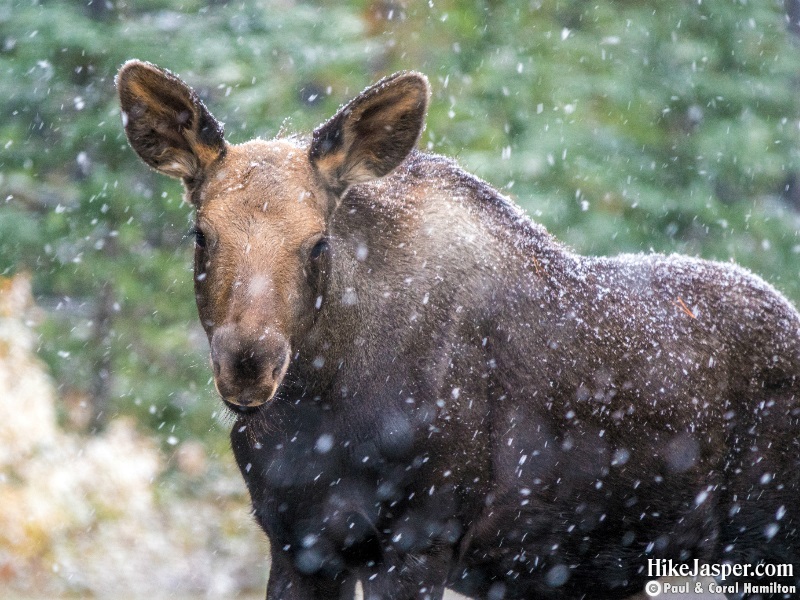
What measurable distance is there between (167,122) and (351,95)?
7361 mm

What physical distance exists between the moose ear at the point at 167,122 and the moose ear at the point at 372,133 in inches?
17.3

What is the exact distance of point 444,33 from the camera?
11.8 metres

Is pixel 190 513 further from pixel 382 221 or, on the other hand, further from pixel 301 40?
pixel 382 221

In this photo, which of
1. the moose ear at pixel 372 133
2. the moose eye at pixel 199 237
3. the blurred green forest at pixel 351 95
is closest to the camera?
A: the moose eye at pixel 199 237

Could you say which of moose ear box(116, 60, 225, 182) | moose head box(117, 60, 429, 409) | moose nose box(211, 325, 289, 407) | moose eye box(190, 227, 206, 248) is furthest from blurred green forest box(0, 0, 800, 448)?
moose nose box(211, 325, 289, 407)

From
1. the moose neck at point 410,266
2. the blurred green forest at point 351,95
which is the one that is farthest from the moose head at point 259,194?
the blurred green forest at point 351,95

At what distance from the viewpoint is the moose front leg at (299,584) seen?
438 cm

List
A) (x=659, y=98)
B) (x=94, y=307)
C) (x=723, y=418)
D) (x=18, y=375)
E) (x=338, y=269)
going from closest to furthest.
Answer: (x=338, y=269)
(x=723, y=418)
(x=18, y=375)
(x=94, y=307)
(x=659, y=98)

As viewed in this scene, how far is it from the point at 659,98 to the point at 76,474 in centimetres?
767

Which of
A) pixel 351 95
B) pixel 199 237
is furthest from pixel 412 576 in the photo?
pixel 351 95

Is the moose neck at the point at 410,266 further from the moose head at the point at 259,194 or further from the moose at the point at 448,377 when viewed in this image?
the moose head at the point at 259,194

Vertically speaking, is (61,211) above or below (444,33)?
below

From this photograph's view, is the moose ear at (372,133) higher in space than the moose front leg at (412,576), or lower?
higher

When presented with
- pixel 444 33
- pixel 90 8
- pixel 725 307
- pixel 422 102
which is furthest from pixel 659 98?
pixel 422 102
